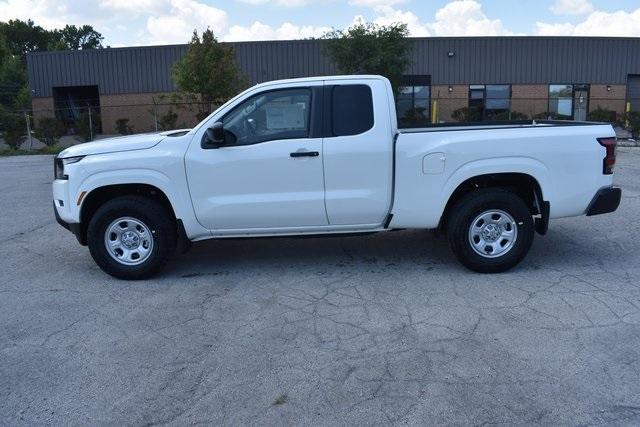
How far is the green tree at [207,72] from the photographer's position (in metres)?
25.0

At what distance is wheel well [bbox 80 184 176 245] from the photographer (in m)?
5.88

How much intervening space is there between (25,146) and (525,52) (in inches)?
1078

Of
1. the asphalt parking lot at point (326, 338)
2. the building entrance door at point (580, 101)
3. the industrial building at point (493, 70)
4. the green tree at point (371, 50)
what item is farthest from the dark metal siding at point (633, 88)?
the asphalt parking lot at point (326, 338)

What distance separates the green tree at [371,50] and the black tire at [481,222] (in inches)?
866

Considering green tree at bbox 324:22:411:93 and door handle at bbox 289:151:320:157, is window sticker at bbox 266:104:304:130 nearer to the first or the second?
door handle at bbox 289:151:320:157

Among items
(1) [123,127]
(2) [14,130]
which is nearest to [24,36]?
(1) [123,127]

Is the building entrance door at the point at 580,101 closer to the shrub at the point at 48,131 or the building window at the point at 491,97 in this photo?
the building window at the point at 491,97

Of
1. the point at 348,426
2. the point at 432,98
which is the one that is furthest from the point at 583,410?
the point at 432,98

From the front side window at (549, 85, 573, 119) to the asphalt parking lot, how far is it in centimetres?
2888

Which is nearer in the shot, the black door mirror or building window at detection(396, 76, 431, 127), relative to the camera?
the black door mirror

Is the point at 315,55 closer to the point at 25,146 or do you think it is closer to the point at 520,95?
the point at 520,95

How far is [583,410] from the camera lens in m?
3.38

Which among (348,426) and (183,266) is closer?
(348,426)

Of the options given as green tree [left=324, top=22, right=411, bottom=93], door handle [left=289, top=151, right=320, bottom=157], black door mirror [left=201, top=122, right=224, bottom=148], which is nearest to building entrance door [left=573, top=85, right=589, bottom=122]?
green tree [left=324, top=22, right=411, bottom=93]
